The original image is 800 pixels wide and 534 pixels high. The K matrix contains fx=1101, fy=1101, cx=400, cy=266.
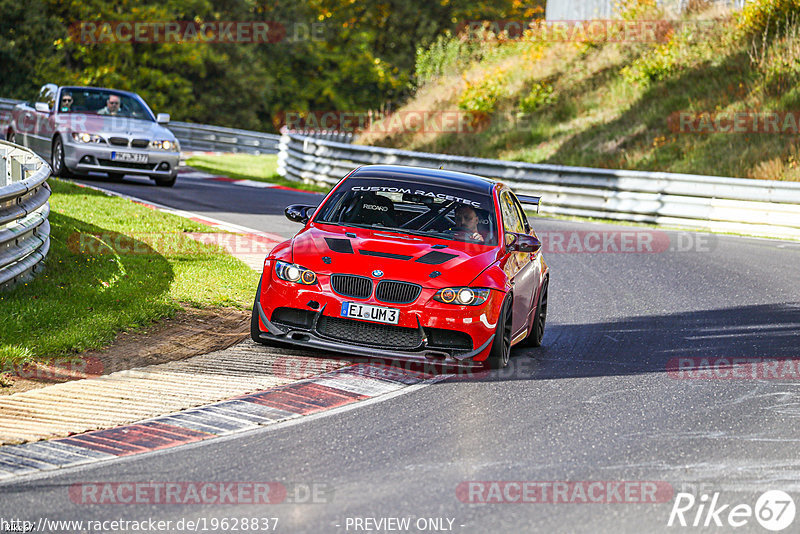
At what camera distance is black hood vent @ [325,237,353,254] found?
28.2 feet

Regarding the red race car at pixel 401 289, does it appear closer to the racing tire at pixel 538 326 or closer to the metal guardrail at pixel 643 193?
the racing tire at pixel 538 326

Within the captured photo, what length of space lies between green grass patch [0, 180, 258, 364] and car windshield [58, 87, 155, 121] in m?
5.41

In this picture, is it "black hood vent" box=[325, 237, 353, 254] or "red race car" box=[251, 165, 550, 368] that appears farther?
"black hood vent" box=[325, 237, 353, 254]

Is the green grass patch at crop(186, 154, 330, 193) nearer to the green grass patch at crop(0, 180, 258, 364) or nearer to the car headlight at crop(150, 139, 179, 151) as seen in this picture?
the car headlight at crop(150, 139, 179, 151)

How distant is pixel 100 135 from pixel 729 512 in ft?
53.4

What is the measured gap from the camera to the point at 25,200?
33.0 ft

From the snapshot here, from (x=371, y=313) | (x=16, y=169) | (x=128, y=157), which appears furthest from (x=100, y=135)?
(x=371, y=313)

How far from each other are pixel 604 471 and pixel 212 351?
3799 millimetres

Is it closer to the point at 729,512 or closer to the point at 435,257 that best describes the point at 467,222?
the point at 435,257

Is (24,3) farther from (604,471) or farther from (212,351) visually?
(604,471)

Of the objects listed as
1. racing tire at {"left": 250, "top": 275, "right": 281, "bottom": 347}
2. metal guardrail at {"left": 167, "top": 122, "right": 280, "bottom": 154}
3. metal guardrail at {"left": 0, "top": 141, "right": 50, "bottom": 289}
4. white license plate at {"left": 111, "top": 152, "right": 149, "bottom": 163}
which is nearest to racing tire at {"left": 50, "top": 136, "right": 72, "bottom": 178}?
white license plate at {"left": 111, "top": 152, "right": 149, "bottom": 163}

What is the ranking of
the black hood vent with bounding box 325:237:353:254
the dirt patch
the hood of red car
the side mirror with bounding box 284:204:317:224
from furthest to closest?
1. the side mirror with bounding box 284:204:317:224
2. the black hood vent with bounding box 325:237:353:254
3. the hood of red car
4. the dirt patch

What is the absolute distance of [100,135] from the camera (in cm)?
1966

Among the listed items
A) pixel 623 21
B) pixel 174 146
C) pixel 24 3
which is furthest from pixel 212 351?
pixel 24 3
